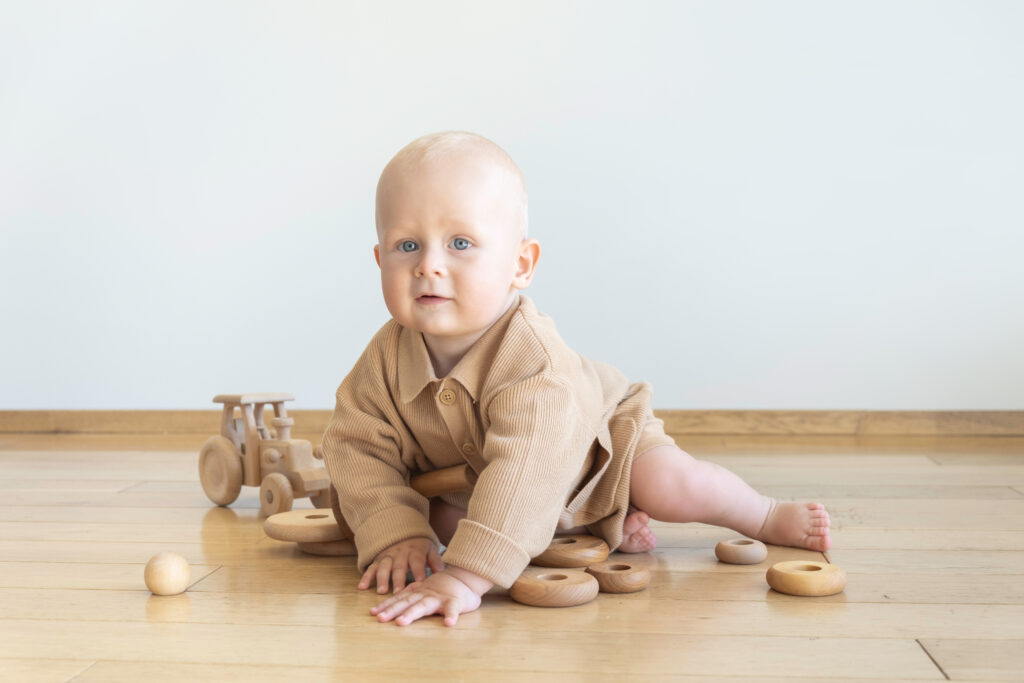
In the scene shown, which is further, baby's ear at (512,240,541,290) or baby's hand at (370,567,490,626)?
baby's ear at (512,240,541,290)

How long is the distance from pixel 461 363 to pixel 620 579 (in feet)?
0.86

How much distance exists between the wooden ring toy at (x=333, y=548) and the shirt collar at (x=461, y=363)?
19cm

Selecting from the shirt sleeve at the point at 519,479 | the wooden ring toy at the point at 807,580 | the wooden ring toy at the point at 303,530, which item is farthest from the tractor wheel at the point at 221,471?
the wooden ring toy at the point at 807,580

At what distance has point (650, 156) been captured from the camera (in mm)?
2141

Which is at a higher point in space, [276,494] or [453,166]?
[453,166]

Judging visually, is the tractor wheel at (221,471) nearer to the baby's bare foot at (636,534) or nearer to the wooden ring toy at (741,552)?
the baby's bare foot at (636,534)

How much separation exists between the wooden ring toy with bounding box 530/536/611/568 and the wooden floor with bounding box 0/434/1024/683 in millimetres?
68

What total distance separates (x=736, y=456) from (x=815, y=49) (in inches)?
33.4

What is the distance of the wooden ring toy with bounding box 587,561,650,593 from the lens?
38.8 inches

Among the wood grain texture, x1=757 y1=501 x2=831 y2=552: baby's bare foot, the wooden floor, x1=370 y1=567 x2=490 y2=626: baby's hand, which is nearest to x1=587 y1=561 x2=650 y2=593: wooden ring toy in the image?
the wooden floor

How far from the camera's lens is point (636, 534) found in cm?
117

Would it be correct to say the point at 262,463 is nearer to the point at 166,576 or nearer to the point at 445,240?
the point at 166,576

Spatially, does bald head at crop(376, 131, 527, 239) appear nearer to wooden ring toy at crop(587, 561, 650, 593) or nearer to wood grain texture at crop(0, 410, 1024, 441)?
wooden ring toy at crop(587, 561, 650, 593)

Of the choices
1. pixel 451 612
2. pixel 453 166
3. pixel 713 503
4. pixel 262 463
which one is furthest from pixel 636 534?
pixel 262 463
